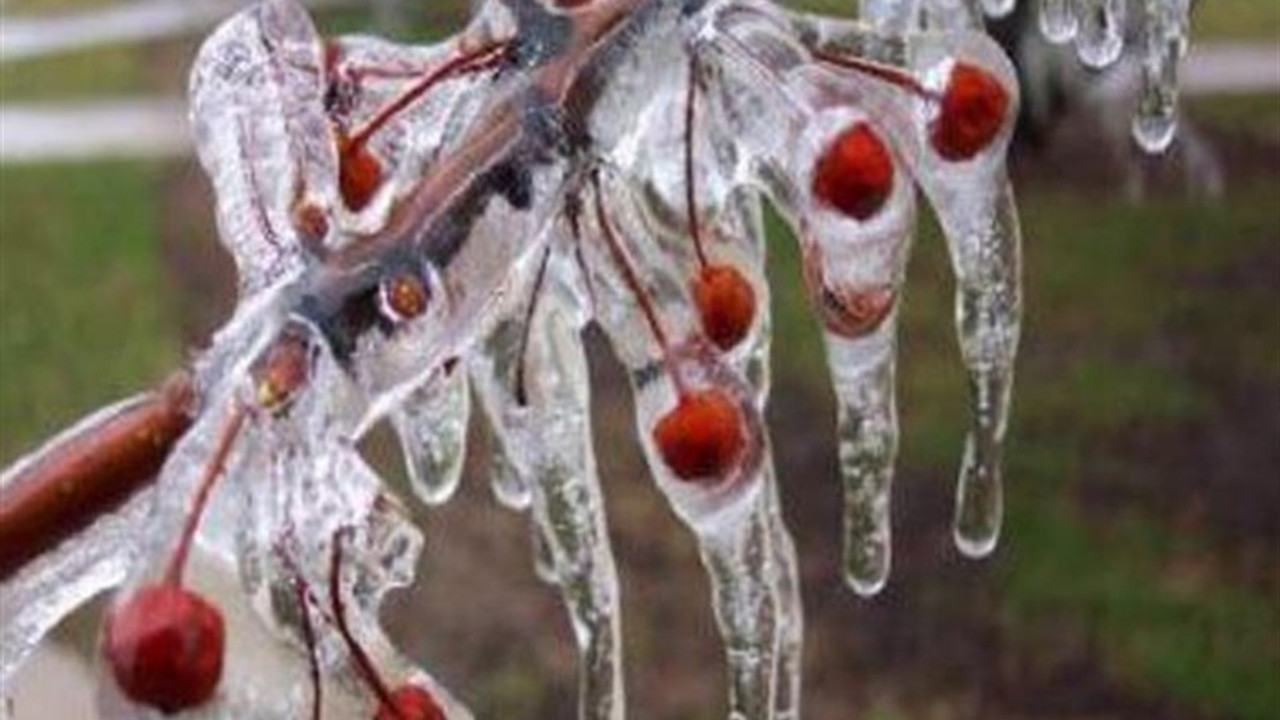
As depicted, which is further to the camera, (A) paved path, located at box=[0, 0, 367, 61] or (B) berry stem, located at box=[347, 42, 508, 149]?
→ (A) paved path, located at box=[0, 0, 367, 61]

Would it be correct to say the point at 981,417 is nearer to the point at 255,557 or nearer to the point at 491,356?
the point at 491,356

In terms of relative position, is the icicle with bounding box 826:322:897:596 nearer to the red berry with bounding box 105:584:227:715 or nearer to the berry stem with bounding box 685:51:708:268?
the berry stem with bounding box 685:51:708:268

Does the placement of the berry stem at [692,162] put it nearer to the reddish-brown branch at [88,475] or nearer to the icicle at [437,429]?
the icicle at [437,429]

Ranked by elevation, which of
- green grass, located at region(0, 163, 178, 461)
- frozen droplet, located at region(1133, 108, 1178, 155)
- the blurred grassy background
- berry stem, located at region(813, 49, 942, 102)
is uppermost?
berry stem, located at region(813, 49, 942, 102)

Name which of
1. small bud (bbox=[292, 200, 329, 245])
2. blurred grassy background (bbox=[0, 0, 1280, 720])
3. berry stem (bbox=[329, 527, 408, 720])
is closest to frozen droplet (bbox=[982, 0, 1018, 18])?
small bud (bbox=[292, 200, 329, 245])

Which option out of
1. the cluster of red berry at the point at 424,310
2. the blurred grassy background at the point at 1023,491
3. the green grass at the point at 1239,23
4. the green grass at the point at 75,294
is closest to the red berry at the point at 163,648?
the cluster of red berry at the point at 424,310
